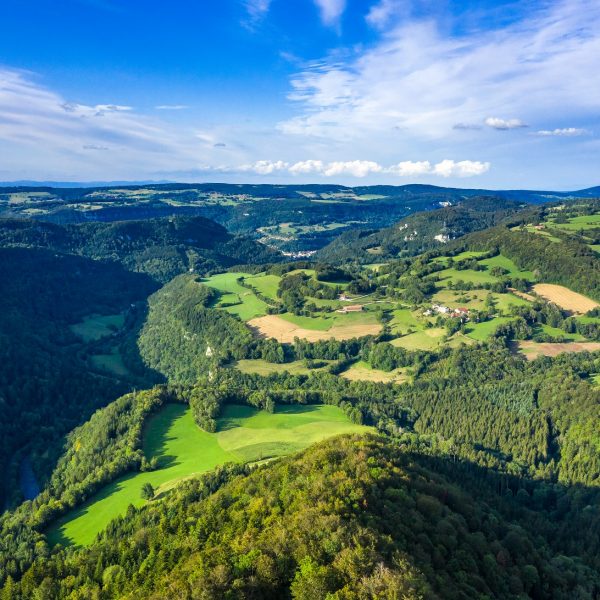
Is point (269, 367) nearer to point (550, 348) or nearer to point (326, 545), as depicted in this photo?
point (550, 348)

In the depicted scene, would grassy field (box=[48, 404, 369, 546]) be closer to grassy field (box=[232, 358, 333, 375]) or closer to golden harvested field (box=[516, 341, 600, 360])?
grassy field (box=[232, 358, 333, 375])

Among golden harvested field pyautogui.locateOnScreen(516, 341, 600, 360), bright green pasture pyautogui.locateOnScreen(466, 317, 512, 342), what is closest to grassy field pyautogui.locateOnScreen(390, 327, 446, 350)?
bright green pasture pyautogui.locateOnScreen(466, 317, 512, 342)

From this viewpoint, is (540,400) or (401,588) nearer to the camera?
(401,588)

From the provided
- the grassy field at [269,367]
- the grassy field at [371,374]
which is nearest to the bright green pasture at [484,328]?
the grassy field at [371,374]

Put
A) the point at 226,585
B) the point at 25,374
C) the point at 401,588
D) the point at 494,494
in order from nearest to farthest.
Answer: the point at 401,588
the point at 226,585
the point at 494,494
the point at 25,374

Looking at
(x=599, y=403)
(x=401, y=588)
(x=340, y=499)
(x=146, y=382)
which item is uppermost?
(x=401, y=588)

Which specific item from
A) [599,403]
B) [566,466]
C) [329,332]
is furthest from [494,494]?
[329,332]

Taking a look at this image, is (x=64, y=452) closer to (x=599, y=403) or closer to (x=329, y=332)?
(x=329, y=332)
